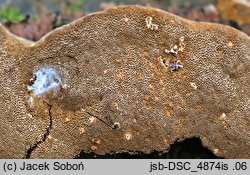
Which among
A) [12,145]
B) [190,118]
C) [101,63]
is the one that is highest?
[101,63]

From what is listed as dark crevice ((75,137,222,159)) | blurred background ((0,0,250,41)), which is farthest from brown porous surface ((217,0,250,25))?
dark crevice ((75,137,222,159))

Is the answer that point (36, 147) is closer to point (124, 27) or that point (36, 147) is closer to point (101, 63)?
point (101, 63)

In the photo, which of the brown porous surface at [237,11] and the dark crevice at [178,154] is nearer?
the dark crevice at [178,154]

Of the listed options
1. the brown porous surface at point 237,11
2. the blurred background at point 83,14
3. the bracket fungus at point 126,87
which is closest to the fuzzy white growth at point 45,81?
the bracket fungus at point 126,87

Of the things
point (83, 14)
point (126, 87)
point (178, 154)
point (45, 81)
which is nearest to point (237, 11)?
point (83, 14)

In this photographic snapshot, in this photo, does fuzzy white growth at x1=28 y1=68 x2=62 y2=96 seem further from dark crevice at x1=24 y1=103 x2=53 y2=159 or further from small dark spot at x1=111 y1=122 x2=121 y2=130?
small dark spot at x1=111 y1=122 x2=121 y2=130

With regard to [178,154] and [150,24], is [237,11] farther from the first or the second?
[150,24]

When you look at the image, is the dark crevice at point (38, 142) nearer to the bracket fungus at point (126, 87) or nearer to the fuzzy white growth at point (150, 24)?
the bracket fungus at point (126, 87)

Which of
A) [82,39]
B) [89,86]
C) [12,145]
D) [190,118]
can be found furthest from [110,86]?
[12,145]
